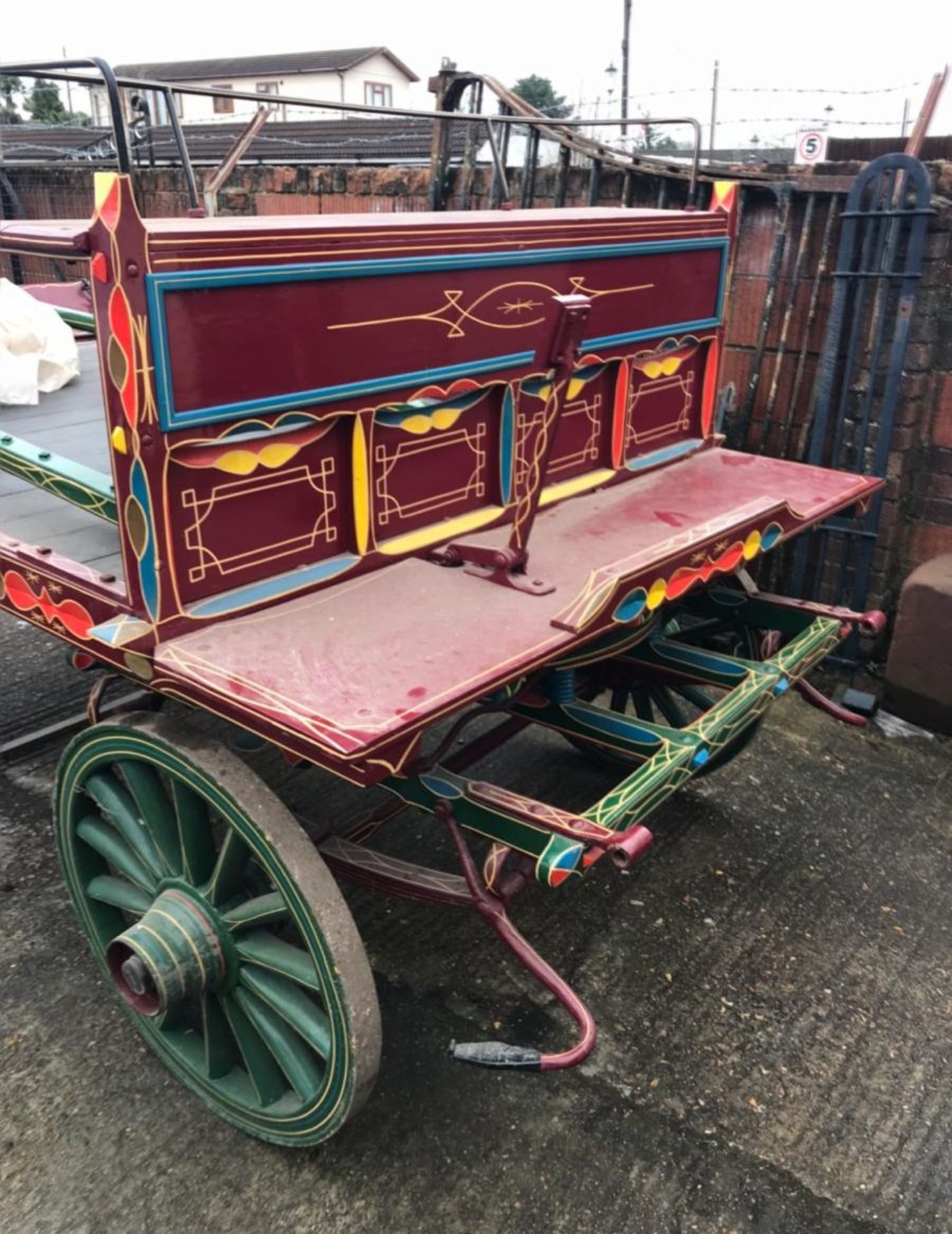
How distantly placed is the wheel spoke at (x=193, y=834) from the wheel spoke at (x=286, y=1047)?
0.29 metres

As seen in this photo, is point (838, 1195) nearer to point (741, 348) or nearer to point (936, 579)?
point (936, 579)

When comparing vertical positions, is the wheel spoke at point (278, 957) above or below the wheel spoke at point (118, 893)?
above

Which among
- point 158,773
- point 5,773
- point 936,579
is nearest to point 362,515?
point 158,773

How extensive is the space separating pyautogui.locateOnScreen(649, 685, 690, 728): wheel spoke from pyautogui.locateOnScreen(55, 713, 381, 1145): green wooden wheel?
67.4 inches

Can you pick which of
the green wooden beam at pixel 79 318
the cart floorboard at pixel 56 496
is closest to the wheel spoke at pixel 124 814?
the cart floorboard at pixel 56 496

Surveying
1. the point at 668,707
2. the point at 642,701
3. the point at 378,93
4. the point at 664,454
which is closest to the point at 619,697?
the point at 642,701

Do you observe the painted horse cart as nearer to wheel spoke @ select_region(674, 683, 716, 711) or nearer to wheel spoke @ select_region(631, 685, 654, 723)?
wheel spoke @ select_region(674, 683, 716, 711)

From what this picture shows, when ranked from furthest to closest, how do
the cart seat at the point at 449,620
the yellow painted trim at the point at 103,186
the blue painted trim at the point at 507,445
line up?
the blue painted trim at the point at 507,445
the cart seat at the point at 449,620
the yellow painted trim at the point at 103,186

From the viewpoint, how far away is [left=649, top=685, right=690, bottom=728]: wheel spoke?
3672 mm

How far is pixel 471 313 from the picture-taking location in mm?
2648

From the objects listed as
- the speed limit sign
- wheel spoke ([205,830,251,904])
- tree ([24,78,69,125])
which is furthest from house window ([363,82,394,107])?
wheel spoke ([205,830,251,904])

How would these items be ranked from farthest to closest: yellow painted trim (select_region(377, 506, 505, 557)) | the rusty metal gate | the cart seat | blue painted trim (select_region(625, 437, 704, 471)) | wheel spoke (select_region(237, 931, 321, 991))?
the rusty metal gate → blue painted trim (select_region(625, 437, 704, 471)) → yellow painted trim (select_region(377, 506, 505, 557)) → wheel spoke (select_region(237, 931, 321, 991)) → the cart seat

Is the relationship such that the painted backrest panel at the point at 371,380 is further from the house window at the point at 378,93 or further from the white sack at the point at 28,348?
the house window at the point at 378,93

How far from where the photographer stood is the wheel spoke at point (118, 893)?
256cm
